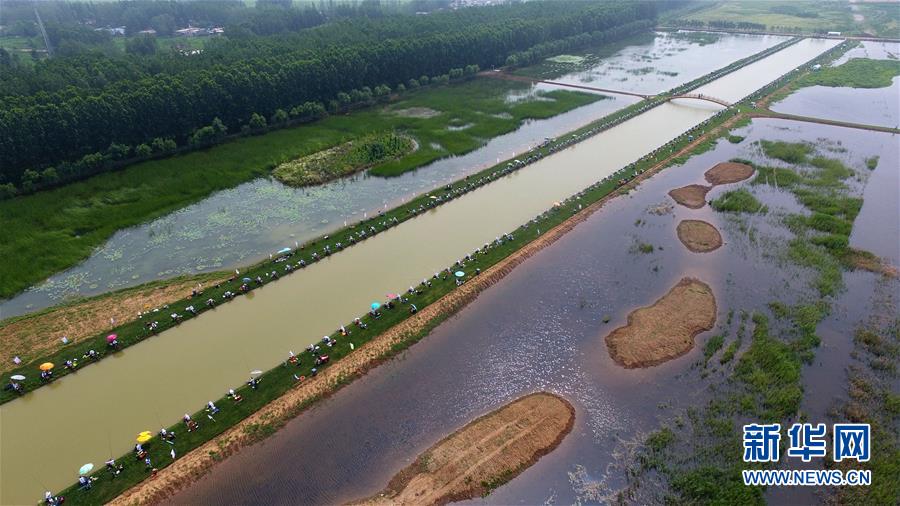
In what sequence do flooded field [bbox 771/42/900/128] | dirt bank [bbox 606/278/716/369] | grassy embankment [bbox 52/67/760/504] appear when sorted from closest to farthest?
grassy embankment [bbox 52/67/760/504]
dirt bank [bbox 606/278/716/369]
flooded field [bbox 771/42/900/128]

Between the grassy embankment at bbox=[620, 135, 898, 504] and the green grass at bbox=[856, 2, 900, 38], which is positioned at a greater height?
the green grass at bbox=[856, 2, 900, 38]

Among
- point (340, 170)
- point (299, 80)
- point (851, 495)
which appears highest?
point (299, 80)

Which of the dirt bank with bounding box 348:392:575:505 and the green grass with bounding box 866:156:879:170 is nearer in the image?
the dirt bank with bounding box 348:392:575:505

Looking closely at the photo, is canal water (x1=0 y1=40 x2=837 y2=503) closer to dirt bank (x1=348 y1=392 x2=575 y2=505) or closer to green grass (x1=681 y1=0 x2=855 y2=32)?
dirt bank (x1=348 y1=392 x2=575 y2=505)

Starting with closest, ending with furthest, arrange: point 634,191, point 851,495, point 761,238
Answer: point 851,495 < point 761,238 < point 634,191

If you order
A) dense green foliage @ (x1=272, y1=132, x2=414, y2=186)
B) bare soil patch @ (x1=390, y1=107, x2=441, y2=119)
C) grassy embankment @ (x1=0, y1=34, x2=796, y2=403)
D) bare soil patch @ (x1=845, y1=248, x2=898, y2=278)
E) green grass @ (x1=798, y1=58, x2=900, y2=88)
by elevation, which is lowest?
bare soil patch @ (x1=845, y1=248, x2=898, y2=278)

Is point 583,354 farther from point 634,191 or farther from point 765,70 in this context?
point 765,70

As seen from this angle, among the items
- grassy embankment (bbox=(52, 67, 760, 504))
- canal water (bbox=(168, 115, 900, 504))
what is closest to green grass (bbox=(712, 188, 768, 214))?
canal water (bbox=(168, 115, 900, 504))

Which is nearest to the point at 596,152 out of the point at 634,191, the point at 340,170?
the point at 634,191
